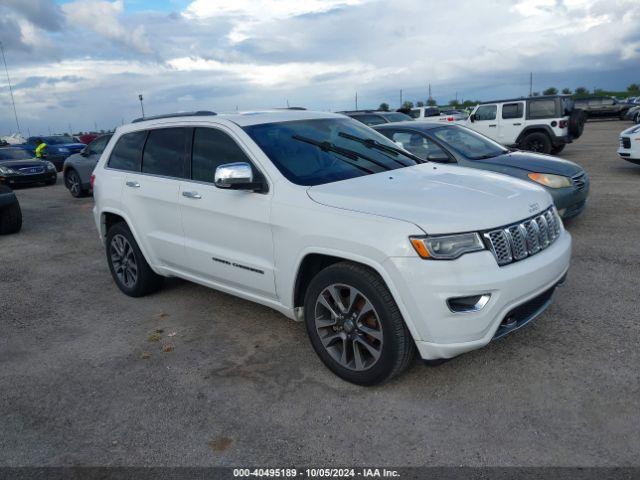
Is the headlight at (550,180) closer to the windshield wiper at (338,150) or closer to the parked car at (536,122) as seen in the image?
the windshield wiper at (338,150)

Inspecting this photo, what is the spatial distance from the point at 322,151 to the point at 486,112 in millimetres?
13073

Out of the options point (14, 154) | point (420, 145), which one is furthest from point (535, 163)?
point (14, 154)

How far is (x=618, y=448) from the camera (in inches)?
106

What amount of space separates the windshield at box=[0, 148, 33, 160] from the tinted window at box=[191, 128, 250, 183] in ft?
52.3

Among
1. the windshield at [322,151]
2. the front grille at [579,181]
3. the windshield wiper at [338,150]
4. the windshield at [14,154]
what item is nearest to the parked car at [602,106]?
the front grille at [579,181]

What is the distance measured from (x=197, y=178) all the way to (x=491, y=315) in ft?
8.54

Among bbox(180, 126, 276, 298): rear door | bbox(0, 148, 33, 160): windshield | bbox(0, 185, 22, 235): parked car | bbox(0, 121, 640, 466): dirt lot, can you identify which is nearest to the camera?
bbox(0, 121, 640, 466): dirt lot

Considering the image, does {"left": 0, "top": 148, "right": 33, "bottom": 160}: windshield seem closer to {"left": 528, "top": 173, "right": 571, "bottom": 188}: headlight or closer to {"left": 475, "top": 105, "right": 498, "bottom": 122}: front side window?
{"left": 475, "top": 105, "right": 498, "bottom": 122}: front side window

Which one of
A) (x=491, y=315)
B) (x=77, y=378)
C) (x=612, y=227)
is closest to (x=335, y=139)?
(x=491, y=315)

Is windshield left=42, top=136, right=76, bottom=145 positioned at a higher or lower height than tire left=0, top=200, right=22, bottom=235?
higher

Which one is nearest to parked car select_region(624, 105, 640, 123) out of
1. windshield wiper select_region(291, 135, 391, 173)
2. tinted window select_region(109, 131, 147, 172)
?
windshield wiper select_region(291, 135, 391, 173)

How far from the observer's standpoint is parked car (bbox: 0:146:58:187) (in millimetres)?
16453

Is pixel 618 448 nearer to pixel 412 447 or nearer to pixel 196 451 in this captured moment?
pixel 412 447

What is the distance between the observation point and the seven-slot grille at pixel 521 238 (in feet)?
10.2
